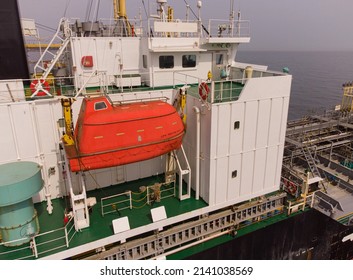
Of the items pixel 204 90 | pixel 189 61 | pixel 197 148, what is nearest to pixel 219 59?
pixel 189 61

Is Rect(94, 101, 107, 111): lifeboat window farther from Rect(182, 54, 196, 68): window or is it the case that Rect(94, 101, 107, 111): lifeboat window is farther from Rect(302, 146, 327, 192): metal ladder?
Rect(302, 146, 327, 192): metal ladder

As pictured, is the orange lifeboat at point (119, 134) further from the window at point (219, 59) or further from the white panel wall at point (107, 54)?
the window at point (219, 59)

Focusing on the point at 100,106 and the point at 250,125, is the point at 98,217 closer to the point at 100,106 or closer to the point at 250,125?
the point at 100,106

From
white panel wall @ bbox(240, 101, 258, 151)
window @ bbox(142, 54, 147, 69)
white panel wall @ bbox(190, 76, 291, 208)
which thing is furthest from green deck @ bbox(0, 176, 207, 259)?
window @ bbox(142, 54, 147, 69)

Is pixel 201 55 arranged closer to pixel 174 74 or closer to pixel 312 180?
pixel 174 74

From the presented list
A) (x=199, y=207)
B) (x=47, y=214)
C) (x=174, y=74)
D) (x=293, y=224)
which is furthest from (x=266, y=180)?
(x=47, y=214)

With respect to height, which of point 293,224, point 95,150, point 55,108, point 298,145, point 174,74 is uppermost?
point 174,74

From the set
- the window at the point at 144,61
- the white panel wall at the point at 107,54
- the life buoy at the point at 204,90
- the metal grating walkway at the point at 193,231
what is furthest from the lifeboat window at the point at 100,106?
the window at the point at 144,61
